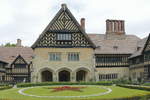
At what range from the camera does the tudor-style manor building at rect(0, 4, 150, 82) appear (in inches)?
1330

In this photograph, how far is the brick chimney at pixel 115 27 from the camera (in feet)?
136

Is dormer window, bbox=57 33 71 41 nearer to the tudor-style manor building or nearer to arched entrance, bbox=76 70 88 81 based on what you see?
the tudor-style manor building

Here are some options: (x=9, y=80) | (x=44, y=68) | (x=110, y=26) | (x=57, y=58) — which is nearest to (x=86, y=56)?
(x=57, y=58)

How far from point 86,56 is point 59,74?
6001mm

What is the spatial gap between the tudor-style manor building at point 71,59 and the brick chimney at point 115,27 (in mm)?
3558

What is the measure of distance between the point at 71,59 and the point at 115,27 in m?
12.7

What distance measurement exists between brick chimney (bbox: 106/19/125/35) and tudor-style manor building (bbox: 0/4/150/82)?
3.56 m

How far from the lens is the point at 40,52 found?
3391 cm

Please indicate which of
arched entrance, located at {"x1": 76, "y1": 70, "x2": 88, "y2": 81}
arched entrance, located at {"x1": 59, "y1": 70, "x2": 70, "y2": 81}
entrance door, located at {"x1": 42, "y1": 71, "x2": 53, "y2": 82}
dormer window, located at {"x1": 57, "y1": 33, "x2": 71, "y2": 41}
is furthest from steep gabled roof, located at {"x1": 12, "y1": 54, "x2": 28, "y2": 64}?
arched entrance, located at {"x1": 76, "y1": 70, "x2": 88, "y2": 81}

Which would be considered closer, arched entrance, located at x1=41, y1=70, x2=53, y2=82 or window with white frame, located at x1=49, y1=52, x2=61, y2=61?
window with white frame, located at x1=49, y1=52, x2=61, y2=61

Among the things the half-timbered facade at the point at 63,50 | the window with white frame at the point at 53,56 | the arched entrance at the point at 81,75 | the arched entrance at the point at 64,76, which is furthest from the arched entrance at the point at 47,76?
the arched entrance at the point at 81,75

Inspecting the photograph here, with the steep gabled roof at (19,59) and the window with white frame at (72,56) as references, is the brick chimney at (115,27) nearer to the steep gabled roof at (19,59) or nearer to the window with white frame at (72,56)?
the window with white frame at (72,56)

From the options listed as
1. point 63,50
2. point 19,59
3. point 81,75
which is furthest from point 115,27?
point 19,59

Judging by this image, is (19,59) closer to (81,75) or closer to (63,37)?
(63,37)
